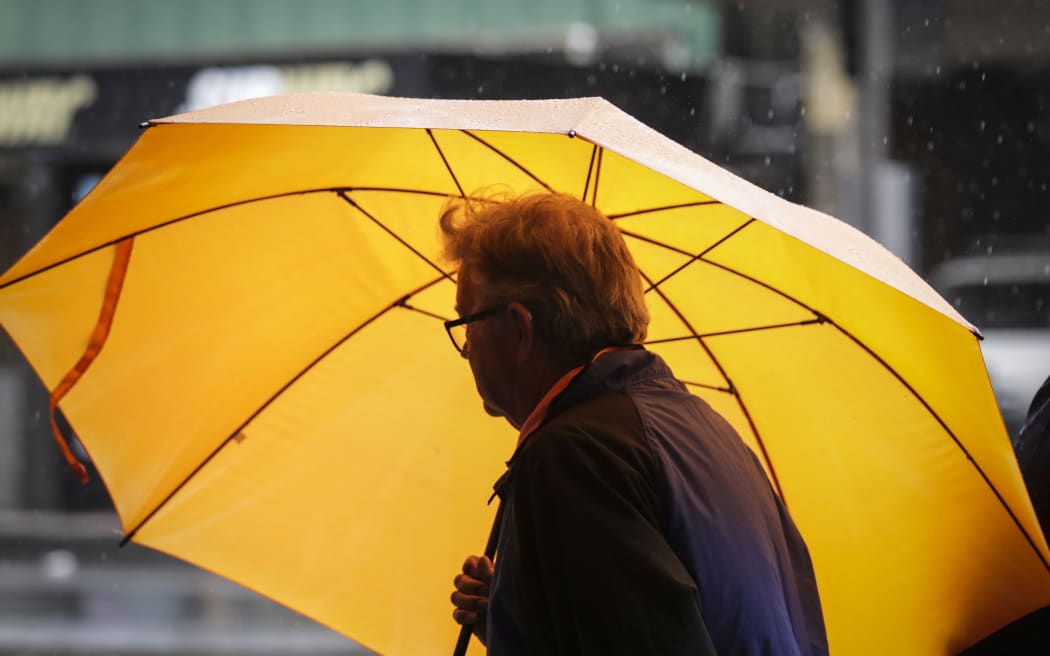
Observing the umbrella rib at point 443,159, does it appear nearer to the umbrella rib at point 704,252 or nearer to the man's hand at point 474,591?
the umbrella rib at point 704,252

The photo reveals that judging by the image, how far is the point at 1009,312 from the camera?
9992 mm

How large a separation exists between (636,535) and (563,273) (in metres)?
0.44

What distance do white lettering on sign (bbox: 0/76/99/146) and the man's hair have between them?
9258 mm

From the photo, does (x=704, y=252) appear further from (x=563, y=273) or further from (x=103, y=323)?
(x=103, y=323)

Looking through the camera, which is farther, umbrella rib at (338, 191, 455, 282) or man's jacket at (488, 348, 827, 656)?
umbrella rib at (338, 191, 455, 282)

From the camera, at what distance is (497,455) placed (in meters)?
2.56

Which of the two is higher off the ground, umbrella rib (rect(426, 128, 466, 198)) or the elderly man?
umbrella rib (rect(426, 128, 466, 198))

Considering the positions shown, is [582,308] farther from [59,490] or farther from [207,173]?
[59,490]

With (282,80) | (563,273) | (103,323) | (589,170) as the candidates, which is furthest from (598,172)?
(282,80)

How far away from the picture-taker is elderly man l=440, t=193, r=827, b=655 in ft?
5.09

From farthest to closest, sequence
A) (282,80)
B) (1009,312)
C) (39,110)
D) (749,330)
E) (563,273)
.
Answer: (39,110) → (1009,312) → (282,80) → (749,330) → (563,273)

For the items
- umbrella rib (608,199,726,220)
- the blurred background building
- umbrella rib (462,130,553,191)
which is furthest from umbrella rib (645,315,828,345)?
the blurred background building

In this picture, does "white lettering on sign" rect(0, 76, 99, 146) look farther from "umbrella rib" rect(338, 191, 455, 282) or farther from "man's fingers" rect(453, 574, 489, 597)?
"man's fingers" rect(453, 574, 489, 597)

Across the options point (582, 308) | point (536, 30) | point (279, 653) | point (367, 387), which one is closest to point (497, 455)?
point (367, 387)
